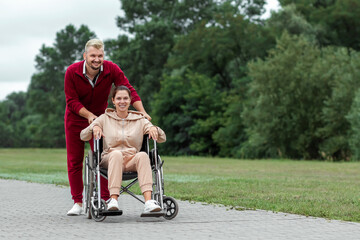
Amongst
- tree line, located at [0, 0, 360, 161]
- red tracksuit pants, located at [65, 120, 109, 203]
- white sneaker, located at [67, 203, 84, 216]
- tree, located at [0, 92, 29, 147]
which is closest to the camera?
white sneaker, located at [67, 203, 84, 216]

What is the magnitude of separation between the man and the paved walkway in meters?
0.51

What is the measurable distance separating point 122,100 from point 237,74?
4335 centimetres

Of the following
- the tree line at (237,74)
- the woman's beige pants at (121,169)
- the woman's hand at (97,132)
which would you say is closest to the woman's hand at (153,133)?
the woman's beige pants at (121,169)

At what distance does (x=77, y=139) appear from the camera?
793 cm

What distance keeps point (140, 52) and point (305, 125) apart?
2077 centimetres

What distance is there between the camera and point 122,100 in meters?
7.40

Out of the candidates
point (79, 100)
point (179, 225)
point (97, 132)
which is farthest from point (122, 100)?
point (179, 225)

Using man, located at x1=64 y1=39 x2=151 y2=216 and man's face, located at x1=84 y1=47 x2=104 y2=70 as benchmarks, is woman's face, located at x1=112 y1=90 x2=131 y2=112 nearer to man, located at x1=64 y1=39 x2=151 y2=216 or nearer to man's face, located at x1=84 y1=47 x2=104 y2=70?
man, located at x1=64 y1=39 x2=151 y2=216

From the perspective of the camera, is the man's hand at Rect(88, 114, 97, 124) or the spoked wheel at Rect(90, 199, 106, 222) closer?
the spoked wheel at Rect(90, 199, 106, 222)

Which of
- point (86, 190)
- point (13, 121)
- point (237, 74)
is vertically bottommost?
point (86, 190)

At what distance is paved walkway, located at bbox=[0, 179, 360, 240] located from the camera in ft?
19.3

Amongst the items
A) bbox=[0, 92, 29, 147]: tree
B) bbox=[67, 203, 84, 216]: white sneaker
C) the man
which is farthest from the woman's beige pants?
bbox=[0, 92, 29, 147]: tree

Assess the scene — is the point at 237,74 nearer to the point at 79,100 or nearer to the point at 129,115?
the point at 79,100

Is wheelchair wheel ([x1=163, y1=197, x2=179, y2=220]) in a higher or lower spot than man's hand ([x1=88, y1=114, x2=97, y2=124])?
lower
